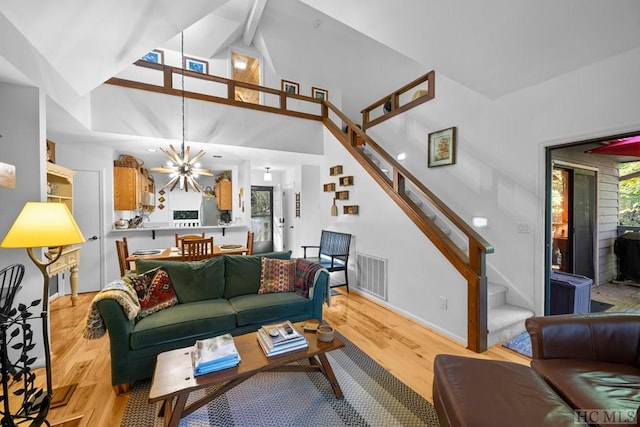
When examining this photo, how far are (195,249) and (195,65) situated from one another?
15.1 ft

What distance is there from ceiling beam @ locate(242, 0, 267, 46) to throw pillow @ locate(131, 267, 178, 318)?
528 cm

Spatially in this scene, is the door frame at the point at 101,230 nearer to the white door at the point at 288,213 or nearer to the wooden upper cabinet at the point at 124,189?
the wooden upper cabinet at the point at 124,189

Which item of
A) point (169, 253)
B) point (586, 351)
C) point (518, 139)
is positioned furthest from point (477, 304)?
point (169, 253)

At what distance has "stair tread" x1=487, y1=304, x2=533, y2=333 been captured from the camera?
8.65ft

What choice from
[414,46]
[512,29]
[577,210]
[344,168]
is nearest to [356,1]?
[414,46]

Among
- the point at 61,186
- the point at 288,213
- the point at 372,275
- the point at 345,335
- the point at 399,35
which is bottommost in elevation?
the point at 345,335

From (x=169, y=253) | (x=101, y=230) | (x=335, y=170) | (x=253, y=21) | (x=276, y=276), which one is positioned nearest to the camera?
(x=276, y=276)

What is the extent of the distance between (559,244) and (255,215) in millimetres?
6822

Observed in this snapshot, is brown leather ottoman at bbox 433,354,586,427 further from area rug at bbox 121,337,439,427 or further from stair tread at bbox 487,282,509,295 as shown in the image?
stair tread at bbox 487,282,509,295

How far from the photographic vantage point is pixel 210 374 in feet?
4.76

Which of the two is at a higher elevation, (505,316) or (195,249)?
(195,249)

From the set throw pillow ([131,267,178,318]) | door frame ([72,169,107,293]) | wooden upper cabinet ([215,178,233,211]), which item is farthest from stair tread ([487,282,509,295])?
door frame ([72,169,107,293])

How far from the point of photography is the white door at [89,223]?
13.5 feet

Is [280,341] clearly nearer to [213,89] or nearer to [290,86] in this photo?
[213,89]
